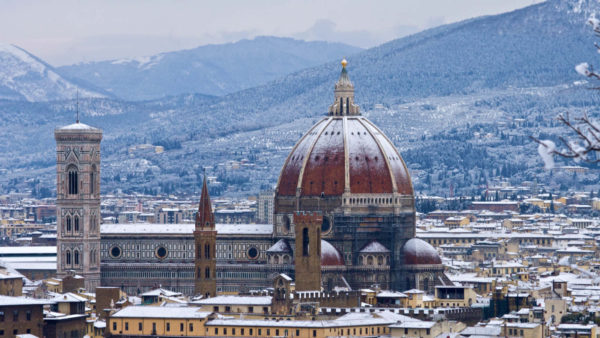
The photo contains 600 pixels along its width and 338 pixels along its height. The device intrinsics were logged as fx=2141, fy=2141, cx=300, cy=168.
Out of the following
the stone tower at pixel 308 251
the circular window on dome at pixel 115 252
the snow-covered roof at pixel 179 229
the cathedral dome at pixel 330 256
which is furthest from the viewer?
the snow-covered roof at pixel 179 229

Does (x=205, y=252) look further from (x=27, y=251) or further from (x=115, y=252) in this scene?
(x=27, y=251)

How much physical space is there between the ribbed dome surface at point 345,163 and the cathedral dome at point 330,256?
3945 mm

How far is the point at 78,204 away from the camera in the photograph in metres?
139

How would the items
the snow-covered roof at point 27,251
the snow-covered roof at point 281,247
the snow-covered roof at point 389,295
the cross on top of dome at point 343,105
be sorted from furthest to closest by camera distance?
the snow-covered roof at point 27,251 → the cross on top of dome at point 343,105 → the snow-covered roof at point 281,247 → the snow-covered roof at point 389,295

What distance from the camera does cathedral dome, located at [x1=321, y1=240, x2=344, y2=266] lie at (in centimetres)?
13066

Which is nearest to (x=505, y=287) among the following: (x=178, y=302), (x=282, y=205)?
(x=282, y=205)

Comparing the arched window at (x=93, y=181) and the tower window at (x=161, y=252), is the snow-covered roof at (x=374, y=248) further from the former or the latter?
the arched window at (x=93, y=181)

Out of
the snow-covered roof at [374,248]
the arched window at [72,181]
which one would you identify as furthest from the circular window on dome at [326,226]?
the arched window at [72,181]

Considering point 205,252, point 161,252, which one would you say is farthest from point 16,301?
point 161,252

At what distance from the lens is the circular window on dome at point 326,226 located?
135 metres

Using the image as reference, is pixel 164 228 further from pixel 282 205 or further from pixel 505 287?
pixel 505 287

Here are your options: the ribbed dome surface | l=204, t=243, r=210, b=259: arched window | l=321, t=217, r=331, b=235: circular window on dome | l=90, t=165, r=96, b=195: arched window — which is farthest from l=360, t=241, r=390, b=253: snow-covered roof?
l=90, t=165, r=96, b=195: arched window

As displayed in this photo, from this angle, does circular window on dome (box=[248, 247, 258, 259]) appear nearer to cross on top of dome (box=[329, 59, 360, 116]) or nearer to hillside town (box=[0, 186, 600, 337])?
hillside town (box=[0, 186, 600, 337])

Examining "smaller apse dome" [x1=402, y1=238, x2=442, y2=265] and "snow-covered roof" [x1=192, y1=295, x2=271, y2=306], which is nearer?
"snow-covered roof" [x1=192, y1=295, x2=271, y2=306]
